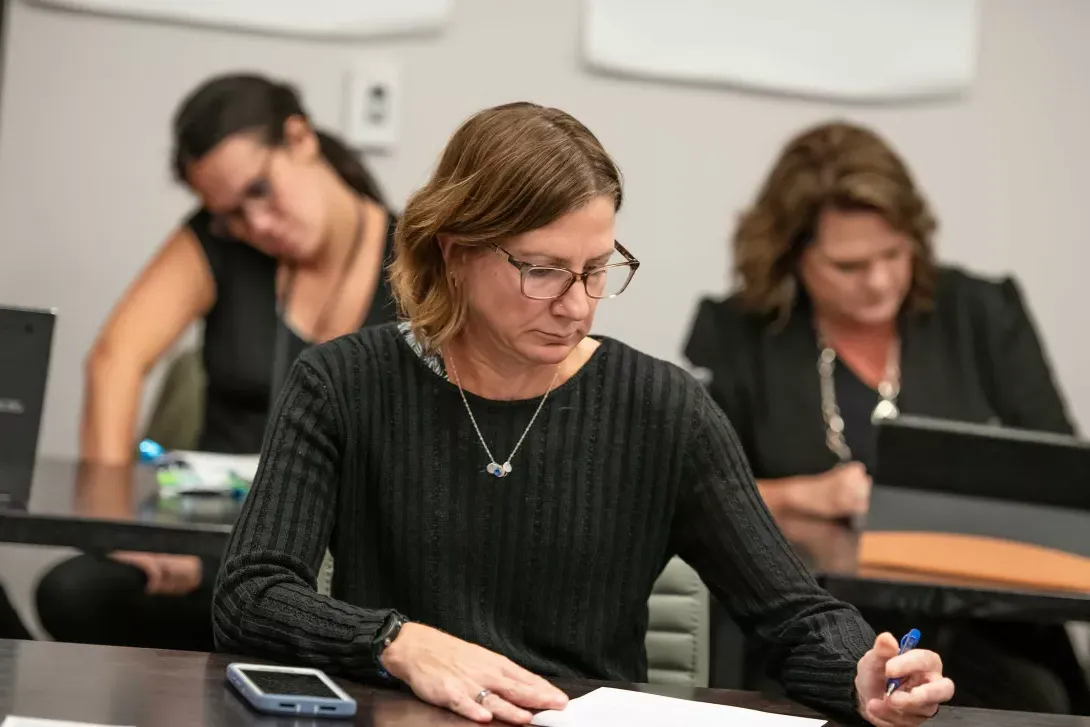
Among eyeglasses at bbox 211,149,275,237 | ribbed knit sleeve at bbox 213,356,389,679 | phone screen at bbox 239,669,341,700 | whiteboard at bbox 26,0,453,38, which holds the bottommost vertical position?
phone screen at bbox 239,669,341,700

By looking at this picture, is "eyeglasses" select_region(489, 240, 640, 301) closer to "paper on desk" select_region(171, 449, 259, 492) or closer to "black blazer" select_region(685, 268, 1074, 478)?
"paper on desk" select_region(171, 449, 259, 492)

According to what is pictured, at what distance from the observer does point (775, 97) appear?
3641 mm

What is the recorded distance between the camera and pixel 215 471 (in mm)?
2385

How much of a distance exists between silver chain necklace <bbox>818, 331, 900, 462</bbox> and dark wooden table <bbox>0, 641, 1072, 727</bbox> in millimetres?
1564

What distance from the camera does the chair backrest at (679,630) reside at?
1791 millimetres

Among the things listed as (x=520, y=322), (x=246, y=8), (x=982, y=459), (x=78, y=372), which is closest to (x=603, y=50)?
(x=246, y=8)

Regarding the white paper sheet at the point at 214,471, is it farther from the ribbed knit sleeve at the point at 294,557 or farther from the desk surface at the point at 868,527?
the ribbed knit sleeve at the point at 294,557

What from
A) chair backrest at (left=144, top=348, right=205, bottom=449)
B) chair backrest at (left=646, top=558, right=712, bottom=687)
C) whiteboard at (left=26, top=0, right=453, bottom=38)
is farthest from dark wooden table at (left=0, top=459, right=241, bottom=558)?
Answer: whiteboard at (left=26, top=0, right=453, bottom=38)

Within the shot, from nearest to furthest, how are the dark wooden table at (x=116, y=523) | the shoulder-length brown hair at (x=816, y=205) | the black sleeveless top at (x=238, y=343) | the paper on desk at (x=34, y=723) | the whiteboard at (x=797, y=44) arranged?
the paper on desk at (x=34, y=723), the dark wooden table at (x=116, y=523), the shoulder-length brown hair at (x=816, y=205), the black sleeveless top at (x=238, y=343), the whiteboard at (x=797, y=44)

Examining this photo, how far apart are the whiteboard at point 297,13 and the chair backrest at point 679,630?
1.98 meters

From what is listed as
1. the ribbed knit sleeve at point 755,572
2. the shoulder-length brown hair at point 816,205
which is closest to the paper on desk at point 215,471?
the ribbed knit sleeve at point 755,572

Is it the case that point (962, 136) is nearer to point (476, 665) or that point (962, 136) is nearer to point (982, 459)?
point (982, 459)

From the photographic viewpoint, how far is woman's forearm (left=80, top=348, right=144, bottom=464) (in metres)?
2.97

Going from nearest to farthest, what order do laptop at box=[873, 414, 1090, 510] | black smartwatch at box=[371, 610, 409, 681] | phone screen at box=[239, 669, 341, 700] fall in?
phone screen at box=[239, 669, 341, 700] < black smartwatch at box=[371, 610, 409, 681] < laptop at box=[873, 414, 1090, 510]
